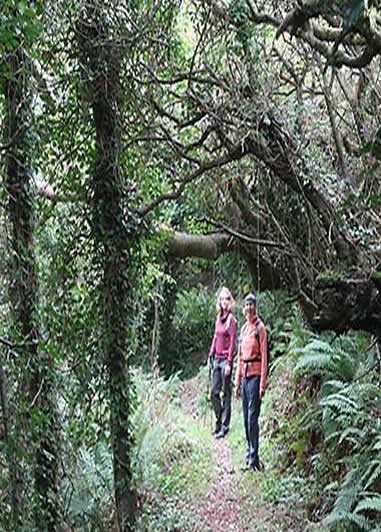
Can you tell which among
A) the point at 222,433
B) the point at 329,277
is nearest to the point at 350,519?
the point at 329,277

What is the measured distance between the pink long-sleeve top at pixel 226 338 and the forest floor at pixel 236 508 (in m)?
1.49

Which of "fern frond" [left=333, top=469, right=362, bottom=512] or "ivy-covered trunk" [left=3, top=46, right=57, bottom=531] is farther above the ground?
"ivy-covered trunk" [left=3, top=46, right=57, bottom=531]

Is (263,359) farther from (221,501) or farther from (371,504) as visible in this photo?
(371,504)

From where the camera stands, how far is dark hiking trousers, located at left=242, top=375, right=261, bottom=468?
7750mm

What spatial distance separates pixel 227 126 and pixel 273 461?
413 centimetres

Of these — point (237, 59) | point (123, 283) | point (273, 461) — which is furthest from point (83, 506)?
point (237, 59)

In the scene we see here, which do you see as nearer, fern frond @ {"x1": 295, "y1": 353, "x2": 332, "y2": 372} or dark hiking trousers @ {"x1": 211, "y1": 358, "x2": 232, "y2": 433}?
fern frond @ {"x1": 295, "y1": 353, "x2": 332, "y2": 372}

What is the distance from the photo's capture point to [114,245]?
5957mm

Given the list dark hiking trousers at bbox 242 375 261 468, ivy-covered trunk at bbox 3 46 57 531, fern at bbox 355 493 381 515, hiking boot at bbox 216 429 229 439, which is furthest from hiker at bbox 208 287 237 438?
fern at bbox 355 493 381 515

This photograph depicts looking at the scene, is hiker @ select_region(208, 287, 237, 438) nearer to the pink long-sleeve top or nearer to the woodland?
the pink long-sleeve top

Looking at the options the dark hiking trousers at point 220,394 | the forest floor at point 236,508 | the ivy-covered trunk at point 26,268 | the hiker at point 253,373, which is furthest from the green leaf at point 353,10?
the dark hiking trousers at point 220,394

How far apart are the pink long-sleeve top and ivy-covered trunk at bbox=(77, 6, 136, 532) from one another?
3342 mm

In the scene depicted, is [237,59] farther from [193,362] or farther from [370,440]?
[193,362]

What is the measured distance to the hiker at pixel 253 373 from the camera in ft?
25.4
